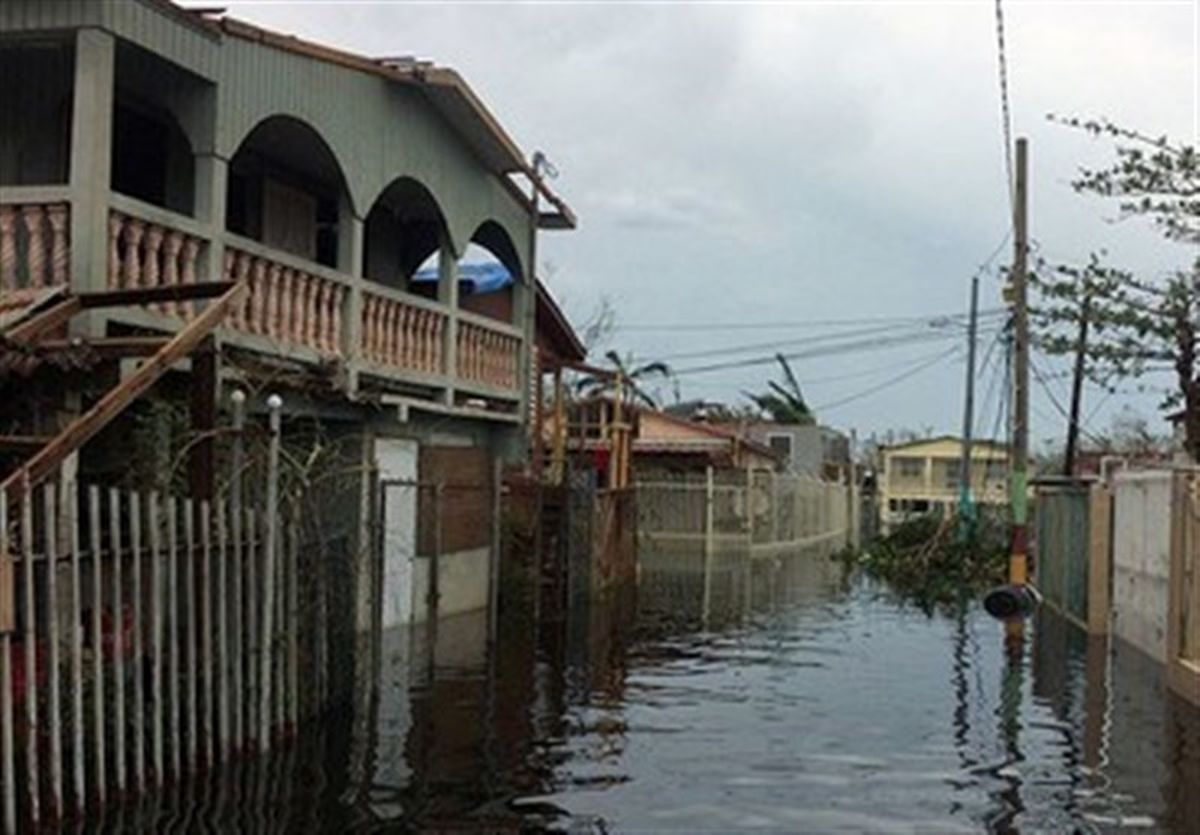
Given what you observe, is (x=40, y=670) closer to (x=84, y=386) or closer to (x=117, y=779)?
(x=117, y=779)

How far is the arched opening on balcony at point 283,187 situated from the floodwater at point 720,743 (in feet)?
16.5

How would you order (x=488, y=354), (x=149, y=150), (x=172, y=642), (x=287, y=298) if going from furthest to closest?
(x=488, y=354) → (x=149, y=150) → (x=287, y=298) → (x=172, y=642)

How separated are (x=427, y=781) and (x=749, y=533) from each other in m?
31.9

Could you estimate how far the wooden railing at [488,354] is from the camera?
21.0 meters

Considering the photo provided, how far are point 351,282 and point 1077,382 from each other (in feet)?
69.8

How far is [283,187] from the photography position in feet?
61.4

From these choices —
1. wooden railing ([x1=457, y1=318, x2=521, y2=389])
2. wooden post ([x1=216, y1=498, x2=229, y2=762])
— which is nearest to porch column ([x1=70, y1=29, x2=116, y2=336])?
wooden post ([x1=216, y1=498, x2=229, y2=762])

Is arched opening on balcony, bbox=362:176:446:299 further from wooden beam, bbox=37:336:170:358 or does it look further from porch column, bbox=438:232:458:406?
wooden beam, bbox=37:336:170:358

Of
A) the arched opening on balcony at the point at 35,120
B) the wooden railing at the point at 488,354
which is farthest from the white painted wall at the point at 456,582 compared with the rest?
the arched opening on balcony at the point at 35,120

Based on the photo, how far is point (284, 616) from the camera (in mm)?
10930

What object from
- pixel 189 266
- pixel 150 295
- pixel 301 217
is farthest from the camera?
pixel 301 217

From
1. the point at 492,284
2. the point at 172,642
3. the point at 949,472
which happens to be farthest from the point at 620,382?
the point at 949,472

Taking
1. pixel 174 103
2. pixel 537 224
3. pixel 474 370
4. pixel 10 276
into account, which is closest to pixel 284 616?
pixel 10 276

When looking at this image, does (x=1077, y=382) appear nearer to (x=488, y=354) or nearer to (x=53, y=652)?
(x=488, y=354)
